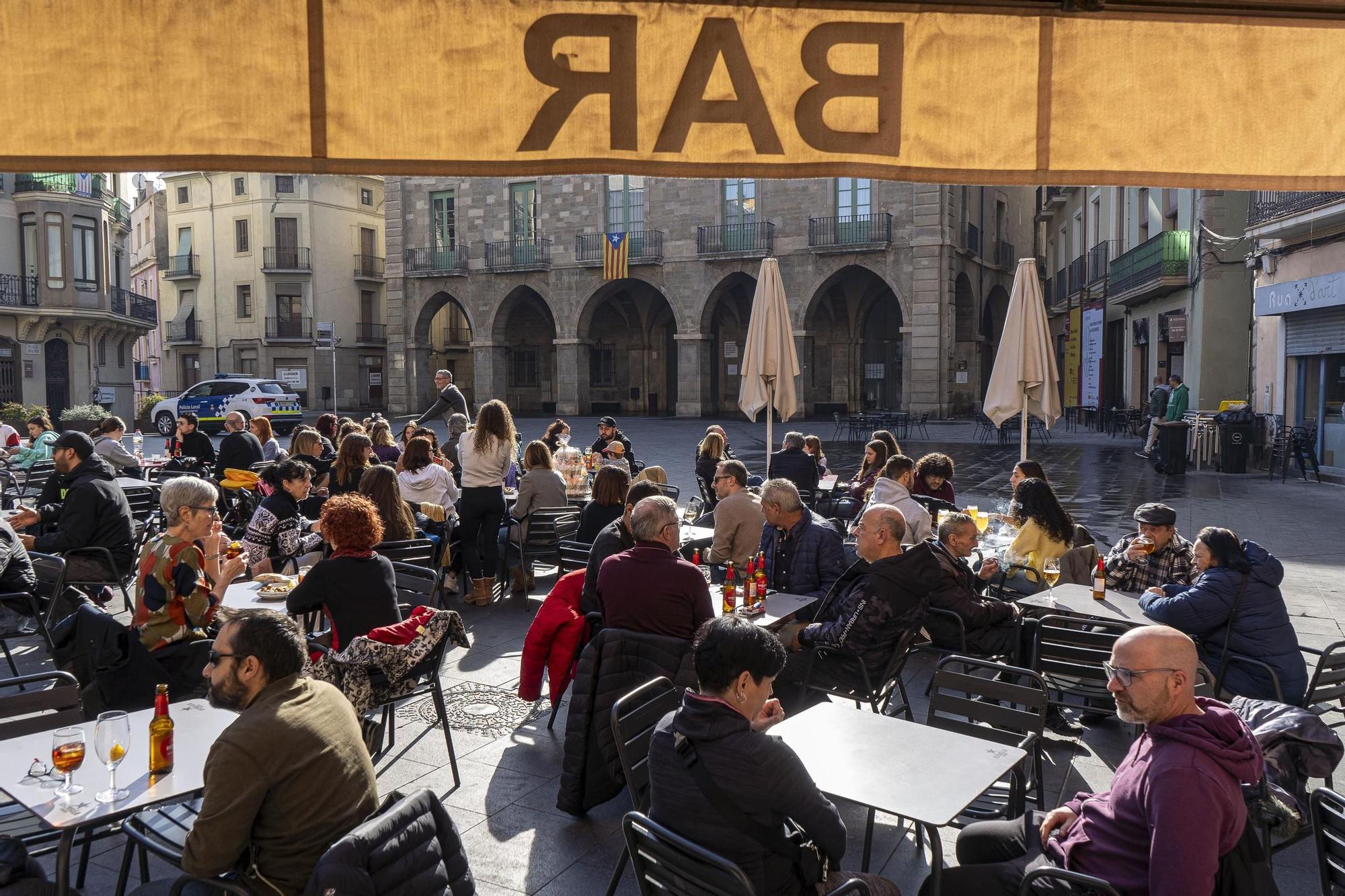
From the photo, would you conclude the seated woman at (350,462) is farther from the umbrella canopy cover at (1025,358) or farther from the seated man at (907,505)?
the umbrella canopy cover at (1025,358)

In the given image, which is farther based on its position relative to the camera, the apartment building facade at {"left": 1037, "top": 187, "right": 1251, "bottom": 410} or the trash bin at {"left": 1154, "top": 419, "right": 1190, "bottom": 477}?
the apartment building facade at {"left": 1037, "top": 187, "right": 1251, "bottom": 410}

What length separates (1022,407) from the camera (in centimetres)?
941

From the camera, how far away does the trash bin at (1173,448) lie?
1762cm

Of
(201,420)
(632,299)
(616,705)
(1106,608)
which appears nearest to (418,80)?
(616,705)

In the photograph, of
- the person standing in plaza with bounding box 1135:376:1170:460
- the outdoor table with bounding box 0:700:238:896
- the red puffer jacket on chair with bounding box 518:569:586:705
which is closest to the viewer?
the outdoor table with bounding box 0:700:238:896

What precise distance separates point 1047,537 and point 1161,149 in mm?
4722

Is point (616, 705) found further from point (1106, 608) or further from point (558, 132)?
point (1106, 608)

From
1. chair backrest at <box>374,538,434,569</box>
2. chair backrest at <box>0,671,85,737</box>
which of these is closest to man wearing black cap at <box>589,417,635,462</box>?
chair backrest at <box>374,538,434,569</box>

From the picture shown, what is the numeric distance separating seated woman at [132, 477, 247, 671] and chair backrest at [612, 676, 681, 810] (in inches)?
95.3

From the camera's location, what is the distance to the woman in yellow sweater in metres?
6.20

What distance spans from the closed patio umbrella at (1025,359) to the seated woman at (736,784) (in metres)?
7.08

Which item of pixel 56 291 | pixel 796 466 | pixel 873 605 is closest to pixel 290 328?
pixel 56 291

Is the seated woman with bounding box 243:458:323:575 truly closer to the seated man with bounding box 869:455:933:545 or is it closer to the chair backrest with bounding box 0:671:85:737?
the chair backrest with bounding box 0:671:85:737

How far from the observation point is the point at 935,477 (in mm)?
8578
